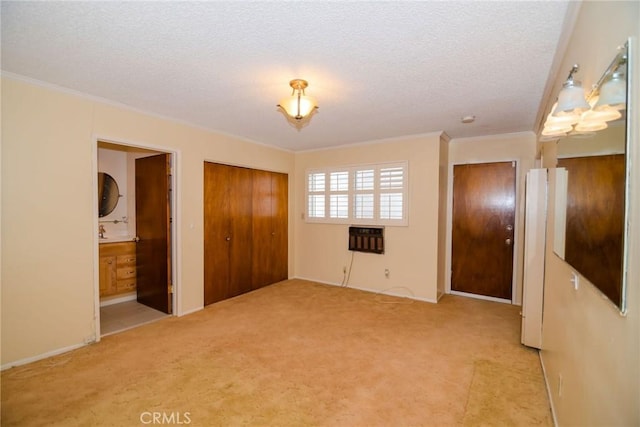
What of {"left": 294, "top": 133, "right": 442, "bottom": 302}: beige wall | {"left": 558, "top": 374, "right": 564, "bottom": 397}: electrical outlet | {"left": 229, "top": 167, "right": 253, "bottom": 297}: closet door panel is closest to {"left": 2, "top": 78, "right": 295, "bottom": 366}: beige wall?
{"left": 229, "top": 167, "right": 253, "bottom": 297}: closet door panel

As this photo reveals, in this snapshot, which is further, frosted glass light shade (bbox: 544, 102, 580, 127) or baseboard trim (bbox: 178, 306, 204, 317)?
baseboard trim (bbox: 178, 306, 204, 317)

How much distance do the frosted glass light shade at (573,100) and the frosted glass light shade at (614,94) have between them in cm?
15

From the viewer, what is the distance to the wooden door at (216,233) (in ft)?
13.4

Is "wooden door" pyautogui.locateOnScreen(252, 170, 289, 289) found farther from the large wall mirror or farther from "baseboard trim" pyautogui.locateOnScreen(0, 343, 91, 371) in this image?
the large wall mirror

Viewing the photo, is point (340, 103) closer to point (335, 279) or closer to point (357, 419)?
point (357, 419)

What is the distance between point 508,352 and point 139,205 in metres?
4.79

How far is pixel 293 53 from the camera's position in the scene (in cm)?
210

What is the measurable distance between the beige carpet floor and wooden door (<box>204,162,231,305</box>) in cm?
55

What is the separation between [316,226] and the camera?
17.8 feet

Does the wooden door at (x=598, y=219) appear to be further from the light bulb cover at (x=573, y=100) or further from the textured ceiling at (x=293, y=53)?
the textured ceiling at (x=293, y=53)

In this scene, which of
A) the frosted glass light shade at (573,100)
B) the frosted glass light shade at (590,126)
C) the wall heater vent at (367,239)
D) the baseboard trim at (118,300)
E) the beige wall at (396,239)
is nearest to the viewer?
the frosted glass light shade at (590,126)

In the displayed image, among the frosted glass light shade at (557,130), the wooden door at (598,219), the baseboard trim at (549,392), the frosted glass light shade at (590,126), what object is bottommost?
the baseboard trim at (549,392)

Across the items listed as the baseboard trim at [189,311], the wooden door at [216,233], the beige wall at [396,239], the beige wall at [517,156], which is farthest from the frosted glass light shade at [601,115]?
the baseboard trim at [189,311]

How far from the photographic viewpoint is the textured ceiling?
1.67m
